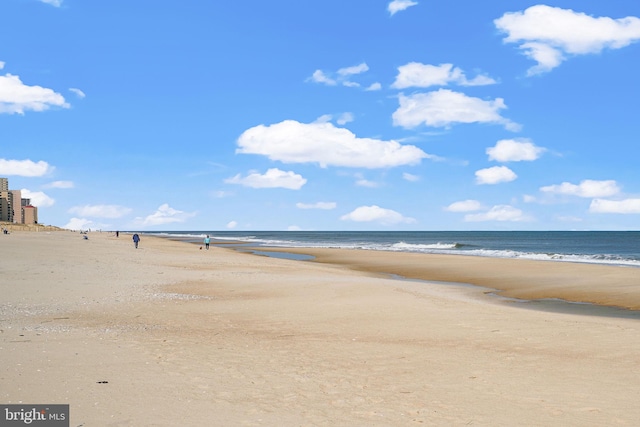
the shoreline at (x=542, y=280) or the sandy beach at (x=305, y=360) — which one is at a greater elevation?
the sandy beach at (x=305, y=360)

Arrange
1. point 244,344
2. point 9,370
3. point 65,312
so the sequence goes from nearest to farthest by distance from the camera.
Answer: point 9,370
point 244,344
point 65,312

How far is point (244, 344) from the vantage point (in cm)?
1065

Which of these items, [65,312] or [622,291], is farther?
[622,291]

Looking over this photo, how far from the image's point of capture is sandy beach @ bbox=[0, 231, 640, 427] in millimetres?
6734

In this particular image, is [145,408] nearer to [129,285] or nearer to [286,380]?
[286,380]

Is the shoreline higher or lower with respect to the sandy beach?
lower

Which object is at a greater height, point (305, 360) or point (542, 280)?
point (305, 360)

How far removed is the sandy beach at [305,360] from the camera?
22.1 feet

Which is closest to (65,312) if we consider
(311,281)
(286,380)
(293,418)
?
(286,380)

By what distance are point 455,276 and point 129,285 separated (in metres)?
20.8

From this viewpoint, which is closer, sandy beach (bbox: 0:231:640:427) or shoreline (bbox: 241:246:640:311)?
sandy beach (bbox: 0:231:640:427)

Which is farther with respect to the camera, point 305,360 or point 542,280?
point 542,280

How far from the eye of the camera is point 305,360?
942cm

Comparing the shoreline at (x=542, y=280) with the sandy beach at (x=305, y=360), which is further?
the shoreline at (x=542, y=280)
